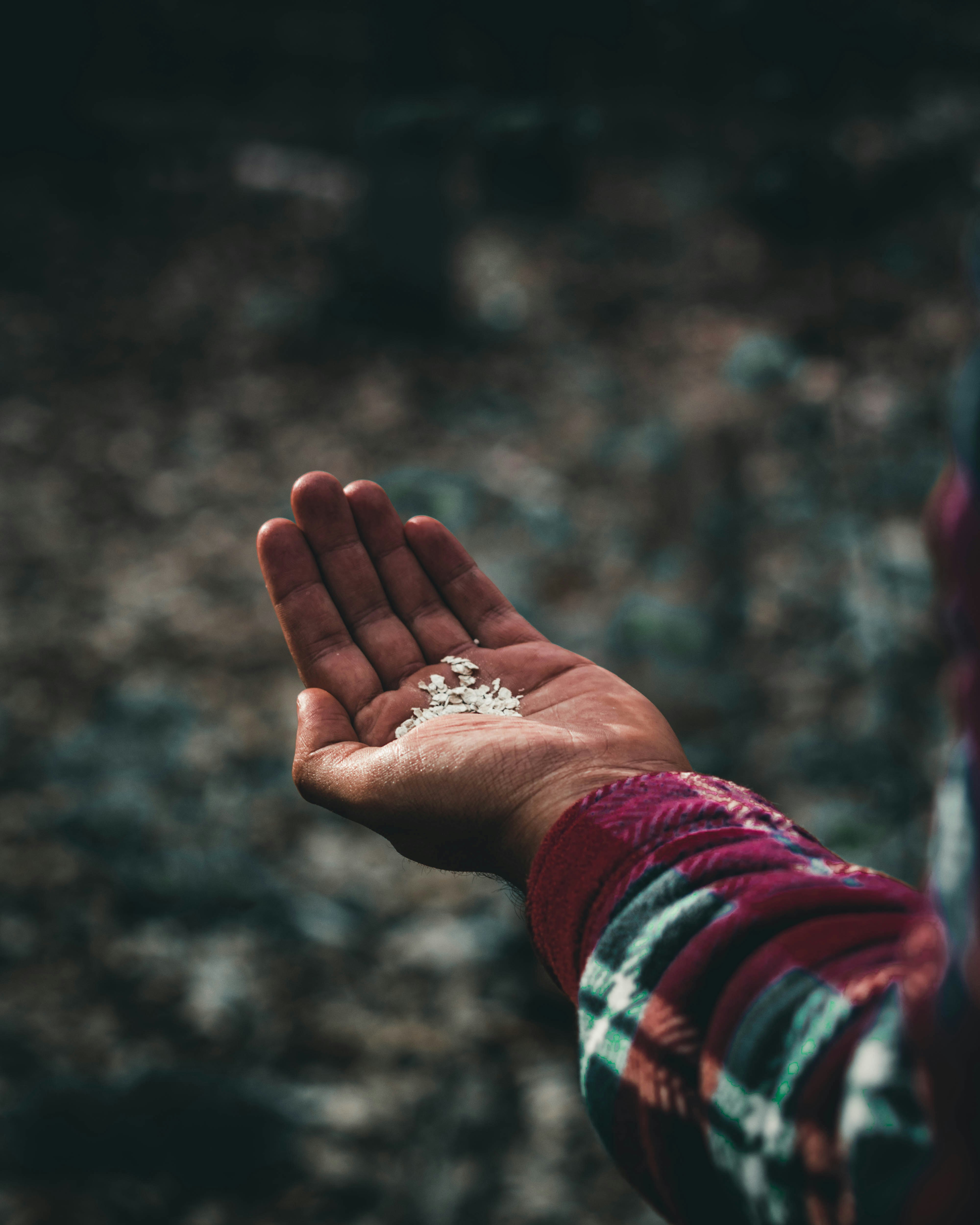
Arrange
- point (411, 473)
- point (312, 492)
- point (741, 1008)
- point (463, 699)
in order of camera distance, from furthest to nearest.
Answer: point (411, 473), point (312, 492), point (463, 699), point (741, 1008)

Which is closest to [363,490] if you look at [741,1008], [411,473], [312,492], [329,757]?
[312,492]

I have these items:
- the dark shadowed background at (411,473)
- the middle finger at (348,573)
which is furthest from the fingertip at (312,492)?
the dark shadowed background at (411,473)

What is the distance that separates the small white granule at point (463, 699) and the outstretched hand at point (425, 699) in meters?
0.02

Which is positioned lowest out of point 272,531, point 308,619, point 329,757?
point 329,757

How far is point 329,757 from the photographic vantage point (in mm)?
1288

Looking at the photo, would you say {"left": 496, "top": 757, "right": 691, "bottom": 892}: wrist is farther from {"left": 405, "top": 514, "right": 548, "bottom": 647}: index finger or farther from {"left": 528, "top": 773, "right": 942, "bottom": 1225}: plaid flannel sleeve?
{"left": 405, "top": 514, "right": 548, "bottom": 647}: index finger

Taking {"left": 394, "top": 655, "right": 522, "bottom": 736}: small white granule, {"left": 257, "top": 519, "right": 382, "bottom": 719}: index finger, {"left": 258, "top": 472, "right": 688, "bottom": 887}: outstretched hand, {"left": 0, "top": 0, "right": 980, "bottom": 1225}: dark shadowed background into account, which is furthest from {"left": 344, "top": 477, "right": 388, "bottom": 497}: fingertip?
{"left": 0, "top": 0, "right": 980, "bottom": 1225}: dark shadowed background

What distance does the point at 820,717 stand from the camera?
2.37 meters

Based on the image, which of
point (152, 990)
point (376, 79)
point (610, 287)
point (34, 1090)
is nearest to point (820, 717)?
point (152, 990)

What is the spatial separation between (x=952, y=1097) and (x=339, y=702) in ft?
3.63

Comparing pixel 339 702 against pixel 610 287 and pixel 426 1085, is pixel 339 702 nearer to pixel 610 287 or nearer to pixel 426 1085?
pixel 426 1085

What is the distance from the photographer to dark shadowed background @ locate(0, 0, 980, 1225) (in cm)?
169

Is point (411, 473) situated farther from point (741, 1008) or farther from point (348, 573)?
point (741, 1008)

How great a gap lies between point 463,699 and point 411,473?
2169 mm
